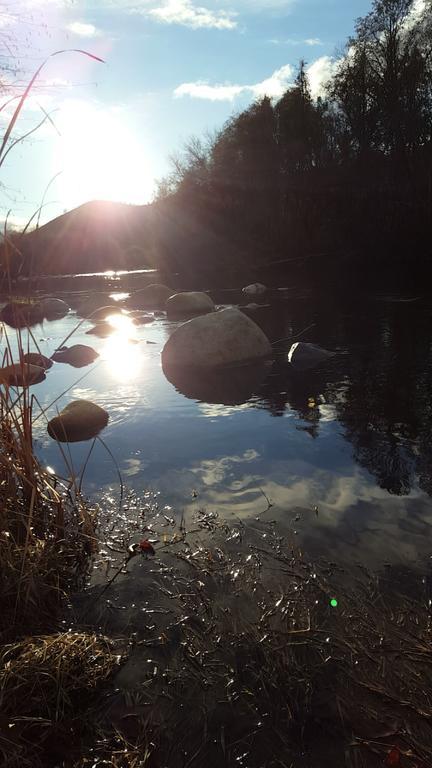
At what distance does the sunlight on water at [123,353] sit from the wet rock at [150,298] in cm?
513

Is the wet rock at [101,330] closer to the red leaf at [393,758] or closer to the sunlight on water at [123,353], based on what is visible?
the sunlight on water at [123,353]

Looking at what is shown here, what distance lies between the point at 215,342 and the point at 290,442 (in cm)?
367

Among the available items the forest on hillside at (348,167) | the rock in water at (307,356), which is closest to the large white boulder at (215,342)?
the rock in water at (307,356)

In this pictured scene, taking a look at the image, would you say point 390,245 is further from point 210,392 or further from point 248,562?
point 248,562

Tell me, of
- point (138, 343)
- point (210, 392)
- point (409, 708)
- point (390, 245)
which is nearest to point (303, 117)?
point (390, 245)

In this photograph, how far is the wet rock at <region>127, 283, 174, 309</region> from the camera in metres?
20.5

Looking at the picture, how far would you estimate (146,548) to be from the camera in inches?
141

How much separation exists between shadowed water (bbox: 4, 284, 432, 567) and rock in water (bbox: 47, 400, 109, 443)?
18 cm

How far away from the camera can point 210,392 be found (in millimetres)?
7586

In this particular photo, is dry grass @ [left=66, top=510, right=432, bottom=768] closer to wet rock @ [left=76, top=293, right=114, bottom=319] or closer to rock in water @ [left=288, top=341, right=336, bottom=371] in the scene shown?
rock in water @ [left=288, top=341, right=336, bottom=371]

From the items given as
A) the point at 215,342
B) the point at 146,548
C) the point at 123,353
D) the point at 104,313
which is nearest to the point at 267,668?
the point at 146,548

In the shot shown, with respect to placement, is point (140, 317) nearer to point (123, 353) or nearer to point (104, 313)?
point (104, 313)

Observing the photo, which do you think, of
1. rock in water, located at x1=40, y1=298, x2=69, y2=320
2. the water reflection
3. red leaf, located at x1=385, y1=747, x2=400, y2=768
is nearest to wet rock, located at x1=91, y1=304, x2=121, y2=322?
rock in water, located at x1=40, y1=298, x2=69, y2=320

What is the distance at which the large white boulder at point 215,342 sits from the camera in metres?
8.73
